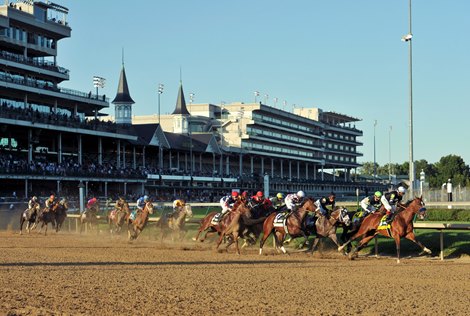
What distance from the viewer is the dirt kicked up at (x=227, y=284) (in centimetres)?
1050

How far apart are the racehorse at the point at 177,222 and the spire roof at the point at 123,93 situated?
166ft

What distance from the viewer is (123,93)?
7600cm

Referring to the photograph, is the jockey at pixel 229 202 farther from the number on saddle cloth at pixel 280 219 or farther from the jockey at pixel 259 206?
the number on saddle cloth at pixel 280 219

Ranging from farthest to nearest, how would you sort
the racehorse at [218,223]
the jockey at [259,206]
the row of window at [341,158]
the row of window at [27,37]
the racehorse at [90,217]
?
the row of window at [341,158] < the row of window at [27,37] < the racehorse at [90,217] < the jockey at [259,206] < the racehorse at [218,223]

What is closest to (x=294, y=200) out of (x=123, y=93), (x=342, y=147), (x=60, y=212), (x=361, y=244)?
(x=361, y=244)

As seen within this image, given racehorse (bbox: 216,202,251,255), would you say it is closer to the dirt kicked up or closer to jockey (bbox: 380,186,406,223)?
the dirt kicked up

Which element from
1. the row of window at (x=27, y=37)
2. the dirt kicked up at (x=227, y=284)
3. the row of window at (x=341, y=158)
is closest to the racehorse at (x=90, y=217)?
the dirt kicked up at (x=227, y=284)

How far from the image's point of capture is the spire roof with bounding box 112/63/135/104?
75.4 metres

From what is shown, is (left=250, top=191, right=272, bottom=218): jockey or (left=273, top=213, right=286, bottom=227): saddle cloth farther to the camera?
(left=250, top=191, right=272, bottom=218): jockey

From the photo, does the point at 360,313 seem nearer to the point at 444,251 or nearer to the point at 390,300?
the point at 390,300

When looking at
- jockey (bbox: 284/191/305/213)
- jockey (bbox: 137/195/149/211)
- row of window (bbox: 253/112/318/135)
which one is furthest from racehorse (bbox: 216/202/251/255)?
row of window (bbox: 253/112/318/135)

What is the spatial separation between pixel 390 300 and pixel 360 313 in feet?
4.40

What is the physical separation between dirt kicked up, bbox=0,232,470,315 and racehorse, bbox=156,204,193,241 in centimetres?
390

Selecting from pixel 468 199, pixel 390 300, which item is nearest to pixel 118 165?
pixel 468 199
